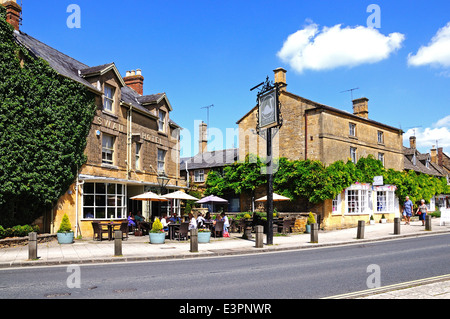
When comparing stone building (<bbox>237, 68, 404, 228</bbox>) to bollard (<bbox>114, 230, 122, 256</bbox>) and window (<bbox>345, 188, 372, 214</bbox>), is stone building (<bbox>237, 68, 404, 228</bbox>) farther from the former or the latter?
bollard (<bbox>114, 230, 122, 256</bbox>)

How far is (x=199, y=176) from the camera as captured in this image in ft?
128

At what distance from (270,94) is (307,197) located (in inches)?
478

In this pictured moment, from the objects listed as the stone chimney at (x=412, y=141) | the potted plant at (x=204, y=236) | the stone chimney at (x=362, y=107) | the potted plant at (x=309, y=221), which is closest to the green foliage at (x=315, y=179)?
the potted plant at (x=309, y=221)

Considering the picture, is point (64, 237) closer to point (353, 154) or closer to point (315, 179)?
point (315, 179)

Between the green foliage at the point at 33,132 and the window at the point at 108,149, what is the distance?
8.48 ft

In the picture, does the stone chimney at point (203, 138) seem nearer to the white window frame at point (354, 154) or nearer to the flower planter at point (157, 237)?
the white window frame at point (354, 154)

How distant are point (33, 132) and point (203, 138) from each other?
29.5 m

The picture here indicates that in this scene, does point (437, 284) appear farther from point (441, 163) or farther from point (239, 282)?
point (441, 163)

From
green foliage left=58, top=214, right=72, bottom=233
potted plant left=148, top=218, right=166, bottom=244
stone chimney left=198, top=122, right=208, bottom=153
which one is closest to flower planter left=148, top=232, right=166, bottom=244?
potted plant left=148, top=218, right=166, bottom=244

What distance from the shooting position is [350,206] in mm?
30125

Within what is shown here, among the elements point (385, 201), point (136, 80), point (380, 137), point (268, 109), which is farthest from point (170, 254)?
point (380, 137)

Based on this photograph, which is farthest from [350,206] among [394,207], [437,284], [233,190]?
[437,284]

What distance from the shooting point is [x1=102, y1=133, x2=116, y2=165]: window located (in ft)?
75.6
